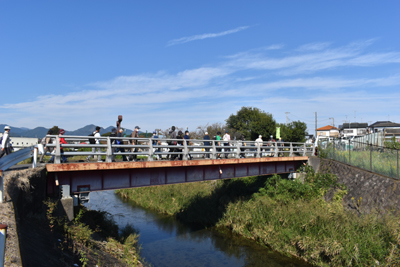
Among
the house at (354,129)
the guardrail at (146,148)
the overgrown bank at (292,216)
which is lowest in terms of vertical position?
the overgrown bank at (292,216)

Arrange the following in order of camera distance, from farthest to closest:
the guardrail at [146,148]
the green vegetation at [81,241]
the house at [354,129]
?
the house at [354,129] → the guardrail at [146,148] → the green vegetation at [81,241]

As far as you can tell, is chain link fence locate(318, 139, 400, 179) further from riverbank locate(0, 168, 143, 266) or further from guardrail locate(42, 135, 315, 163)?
riverbank locate(0, 168, 143, 266)

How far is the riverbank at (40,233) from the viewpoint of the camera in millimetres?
5672

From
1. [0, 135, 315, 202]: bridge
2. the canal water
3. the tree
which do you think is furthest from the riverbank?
the tree

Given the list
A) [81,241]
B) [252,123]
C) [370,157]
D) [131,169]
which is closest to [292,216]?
[370,157]

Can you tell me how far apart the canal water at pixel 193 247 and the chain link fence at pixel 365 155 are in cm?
818

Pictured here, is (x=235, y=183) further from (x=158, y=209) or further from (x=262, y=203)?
(x=158, y=209)

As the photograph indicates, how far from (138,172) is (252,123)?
146 feet

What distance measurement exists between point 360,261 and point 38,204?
12527 mm

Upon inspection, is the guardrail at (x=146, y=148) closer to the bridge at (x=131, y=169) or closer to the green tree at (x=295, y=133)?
the bridge at (x=131, y=169)

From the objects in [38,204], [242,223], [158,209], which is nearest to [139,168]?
[38,204]

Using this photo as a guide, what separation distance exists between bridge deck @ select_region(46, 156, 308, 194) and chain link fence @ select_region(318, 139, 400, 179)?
6.96 metres

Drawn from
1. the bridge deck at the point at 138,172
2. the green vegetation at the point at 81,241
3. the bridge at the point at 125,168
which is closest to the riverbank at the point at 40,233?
the green vegetation at the point at 81,241

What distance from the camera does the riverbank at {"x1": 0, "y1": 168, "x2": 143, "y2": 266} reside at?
5.67 metres
